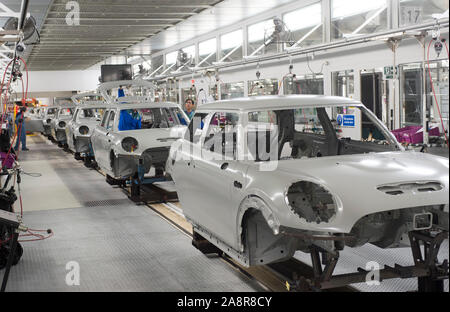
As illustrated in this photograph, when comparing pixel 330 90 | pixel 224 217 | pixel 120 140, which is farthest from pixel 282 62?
pixel 224 217

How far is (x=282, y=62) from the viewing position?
1481 cm

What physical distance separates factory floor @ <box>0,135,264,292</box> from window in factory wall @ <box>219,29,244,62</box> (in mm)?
9959

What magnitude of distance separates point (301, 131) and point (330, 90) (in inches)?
288

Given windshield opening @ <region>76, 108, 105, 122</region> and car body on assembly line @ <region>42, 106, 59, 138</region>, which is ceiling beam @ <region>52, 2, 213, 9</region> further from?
car body on assembly line @ <region>42, 106, 59, 138</region>

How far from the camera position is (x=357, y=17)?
12.3 metres

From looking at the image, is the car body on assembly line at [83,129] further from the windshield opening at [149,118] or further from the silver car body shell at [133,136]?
the silver car body shell at [133,136]

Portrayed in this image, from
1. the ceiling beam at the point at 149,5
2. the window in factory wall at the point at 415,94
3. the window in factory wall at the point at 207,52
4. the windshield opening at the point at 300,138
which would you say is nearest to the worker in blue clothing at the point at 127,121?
the windshield opening at the point at 300,138

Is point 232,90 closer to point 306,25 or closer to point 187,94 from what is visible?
point 306,25

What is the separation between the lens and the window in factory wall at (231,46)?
18.6 m

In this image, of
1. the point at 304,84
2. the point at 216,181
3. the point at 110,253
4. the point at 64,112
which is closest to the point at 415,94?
the point at 304,84

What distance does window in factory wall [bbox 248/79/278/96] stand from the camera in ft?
50.5

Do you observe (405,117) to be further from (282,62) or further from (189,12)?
(189,12)

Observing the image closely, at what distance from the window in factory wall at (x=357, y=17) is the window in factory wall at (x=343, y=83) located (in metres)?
0.94

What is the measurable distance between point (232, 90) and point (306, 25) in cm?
456
